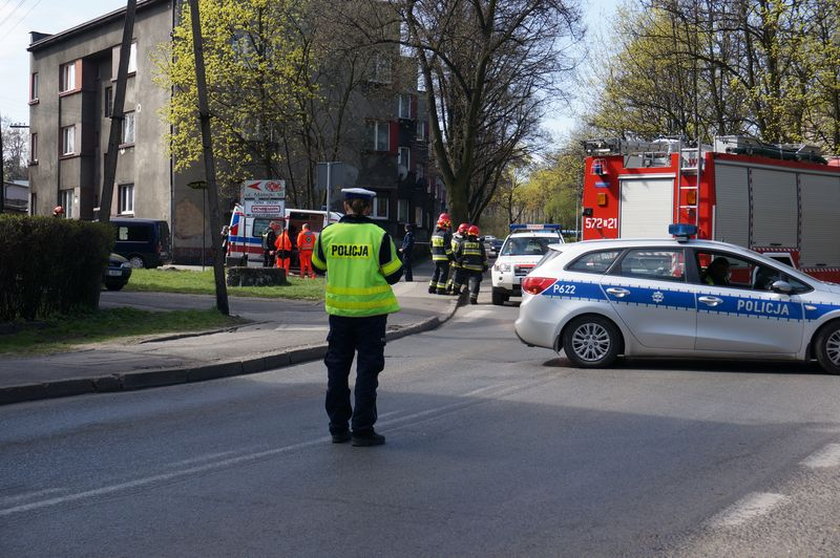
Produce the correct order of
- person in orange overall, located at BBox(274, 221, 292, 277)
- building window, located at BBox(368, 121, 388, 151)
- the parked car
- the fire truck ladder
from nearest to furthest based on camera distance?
the fire truck ladder
the parked car
person in orange overall, located at BBox(274, 221, 292, 277)
building window, located at BBox(368, 121, 388, 151)

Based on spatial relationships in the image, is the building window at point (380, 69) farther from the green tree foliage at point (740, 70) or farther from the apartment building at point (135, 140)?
the green tree foliage at point (740, 70)

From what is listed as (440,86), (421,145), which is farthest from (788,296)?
(421,145)

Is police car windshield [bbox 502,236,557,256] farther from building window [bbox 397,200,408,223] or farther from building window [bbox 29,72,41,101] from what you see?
building window [bbox 29,72,41,101]

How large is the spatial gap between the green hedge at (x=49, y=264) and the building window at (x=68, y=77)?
1440 inches

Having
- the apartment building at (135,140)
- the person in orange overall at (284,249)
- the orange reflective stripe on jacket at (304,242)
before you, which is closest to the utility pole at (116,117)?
the person in orange overall at (284,249)

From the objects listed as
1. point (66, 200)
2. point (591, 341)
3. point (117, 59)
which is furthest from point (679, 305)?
point (66, 200)

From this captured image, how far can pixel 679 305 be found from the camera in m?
11.2

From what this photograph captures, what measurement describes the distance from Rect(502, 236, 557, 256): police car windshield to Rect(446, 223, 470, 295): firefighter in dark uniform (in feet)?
3.63

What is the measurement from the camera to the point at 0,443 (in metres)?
7.34

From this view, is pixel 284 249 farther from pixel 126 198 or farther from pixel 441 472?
pixel 441 472

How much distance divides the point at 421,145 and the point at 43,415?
47581 mm

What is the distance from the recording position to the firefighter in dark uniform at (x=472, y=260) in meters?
22.4

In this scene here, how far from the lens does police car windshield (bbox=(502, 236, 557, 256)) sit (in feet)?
75.2

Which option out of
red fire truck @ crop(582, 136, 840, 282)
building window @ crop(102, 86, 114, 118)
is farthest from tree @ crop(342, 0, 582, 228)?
building window @ crop(102, 86, 114, 118)
